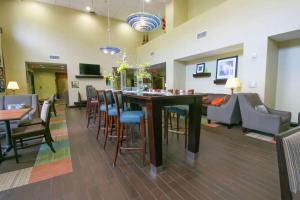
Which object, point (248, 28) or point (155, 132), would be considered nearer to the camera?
point (155, 132)

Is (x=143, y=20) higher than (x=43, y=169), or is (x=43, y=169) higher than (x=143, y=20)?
(x=143, y=20)

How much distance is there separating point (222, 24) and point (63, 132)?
5480 mm

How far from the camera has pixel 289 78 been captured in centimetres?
379

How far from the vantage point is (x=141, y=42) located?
9.93 metres

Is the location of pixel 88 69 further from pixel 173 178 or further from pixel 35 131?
pixel 173 178

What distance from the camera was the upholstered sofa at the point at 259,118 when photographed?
9.52 feet

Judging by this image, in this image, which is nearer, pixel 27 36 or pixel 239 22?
pixel 239 22

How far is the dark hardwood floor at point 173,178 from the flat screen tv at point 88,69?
645 cm

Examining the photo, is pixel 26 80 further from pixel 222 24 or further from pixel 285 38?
pixel 285 38

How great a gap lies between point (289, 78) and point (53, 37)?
963 cm

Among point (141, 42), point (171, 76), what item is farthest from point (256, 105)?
point (141, 42)

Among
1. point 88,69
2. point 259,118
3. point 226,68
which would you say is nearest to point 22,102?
point 88,69

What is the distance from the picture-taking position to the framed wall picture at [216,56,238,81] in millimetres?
4787

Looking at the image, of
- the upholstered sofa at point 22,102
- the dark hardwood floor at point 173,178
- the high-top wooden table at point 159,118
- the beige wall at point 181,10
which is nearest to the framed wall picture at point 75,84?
the upholstered sofa at point 22,102
